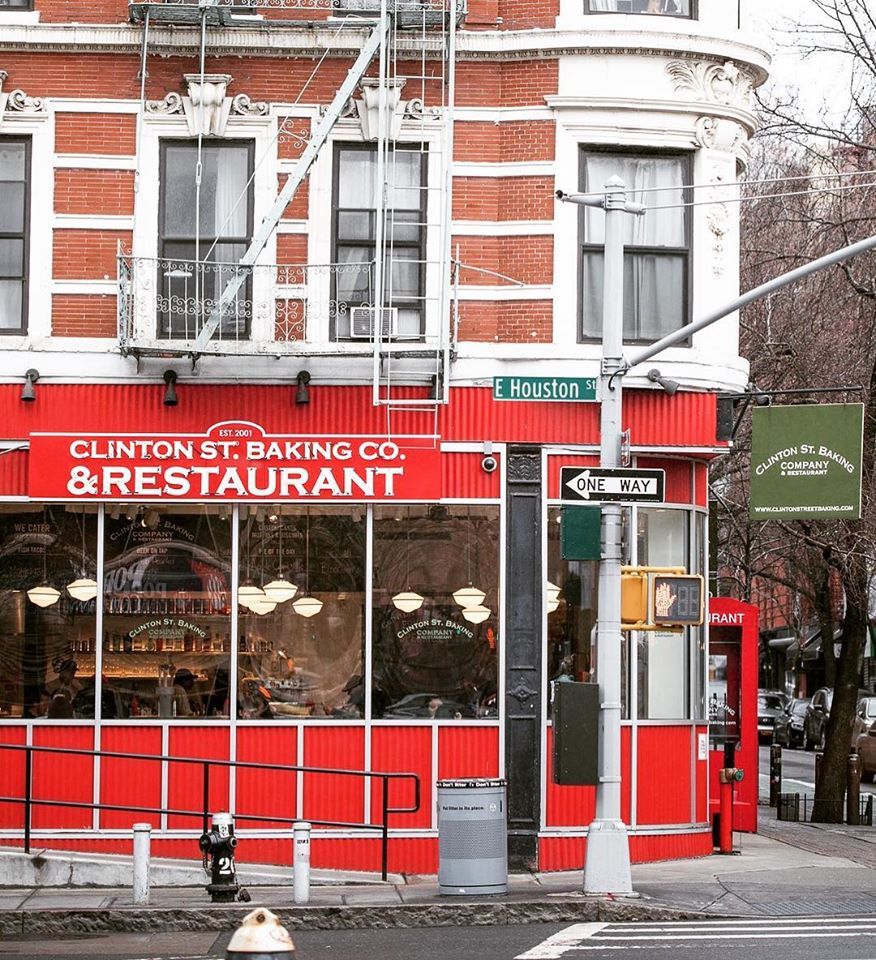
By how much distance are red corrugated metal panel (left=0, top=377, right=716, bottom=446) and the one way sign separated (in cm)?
236

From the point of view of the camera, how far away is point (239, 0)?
63.8ft

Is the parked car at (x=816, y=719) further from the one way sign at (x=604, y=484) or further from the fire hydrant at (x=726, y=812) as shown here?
the one way sign at (x=604, y=484)

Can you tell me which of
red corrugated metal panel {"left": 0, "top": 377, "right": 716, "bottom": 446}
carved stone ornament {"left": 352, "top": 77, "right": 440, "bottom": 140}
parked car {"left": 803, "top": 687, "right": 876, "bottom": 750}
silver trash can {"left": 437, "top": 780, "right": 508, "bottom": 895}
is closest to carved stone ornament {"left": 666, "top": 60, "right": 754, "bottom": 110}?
carved stone ornament {"left": 352, "top": 77, "right": 440, "bottom": 140}

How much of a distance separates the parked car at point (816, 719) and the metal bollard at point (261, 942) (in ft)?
124

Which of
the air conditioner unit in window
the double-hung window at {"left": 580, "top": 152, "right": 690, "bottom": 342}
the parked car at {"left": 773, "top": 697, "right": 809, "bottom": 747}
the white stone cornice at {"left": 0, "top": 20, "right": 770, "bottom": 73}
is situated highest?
the white stone cornice at {"left": 0, "top": 20, "right": 770, "bottom": 73}

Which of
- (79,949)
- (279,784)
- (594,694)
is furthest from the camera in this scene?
(279,784)

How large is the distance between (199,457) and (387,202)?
3.40m

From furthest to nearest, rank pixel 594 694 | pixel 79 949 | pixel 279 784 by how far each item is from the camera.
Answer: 1. pixel 279 784
2. pixel 594 694
3. pixel 79 949

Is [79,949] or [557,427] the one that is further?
[557,427]

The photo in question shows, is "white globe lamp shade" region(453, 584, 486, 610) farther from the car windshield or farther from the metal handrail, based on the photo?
the car windshield

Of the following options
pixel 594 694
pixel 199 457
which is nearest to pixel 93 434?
pixel 199 457

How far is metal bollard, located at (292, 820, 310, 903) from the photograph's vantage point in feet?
53.3

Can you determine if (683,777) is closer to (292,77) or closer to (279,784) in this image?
(279,784)

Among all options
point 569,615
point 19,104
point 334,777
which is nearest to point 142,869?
point 334,777
